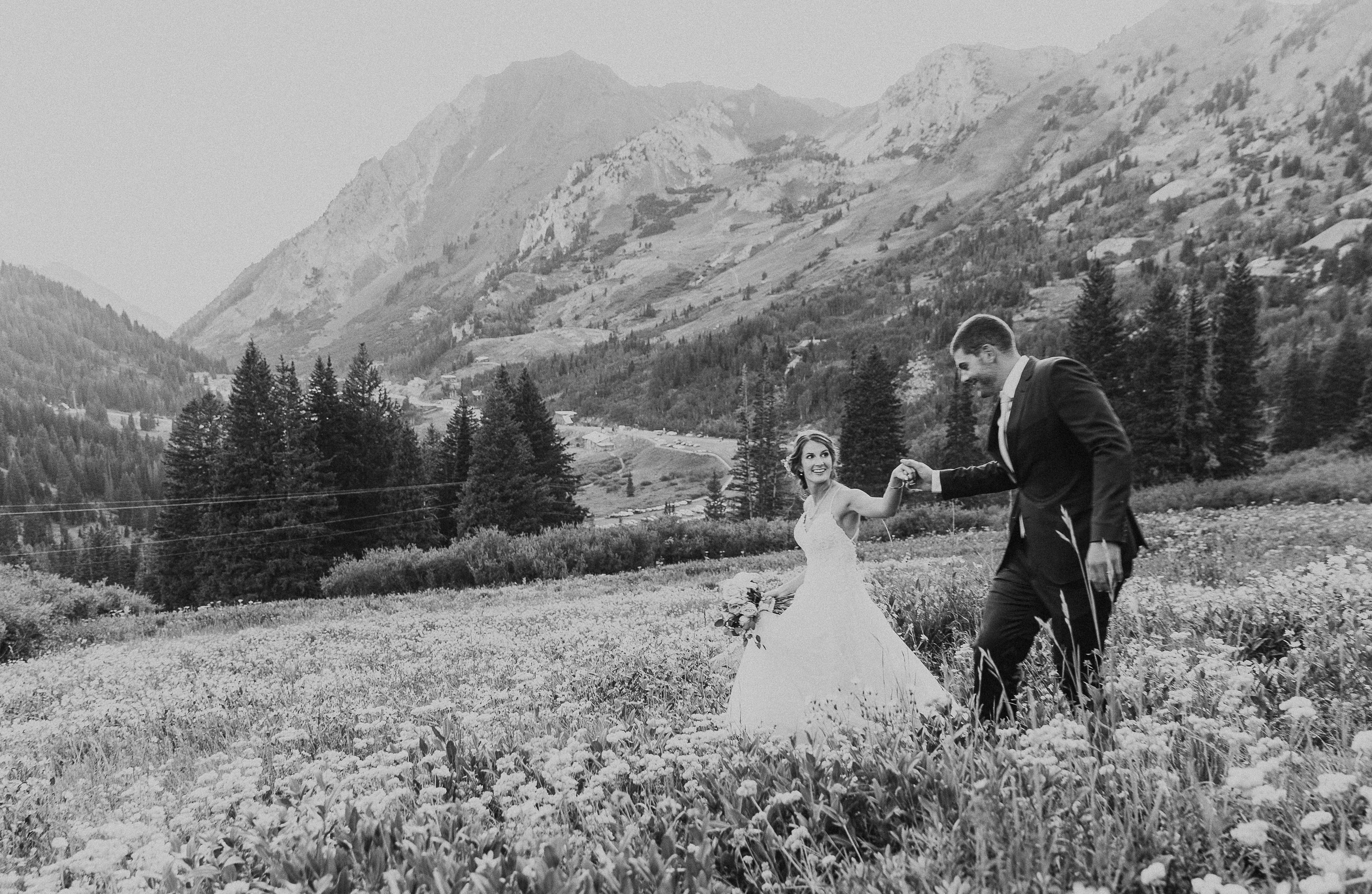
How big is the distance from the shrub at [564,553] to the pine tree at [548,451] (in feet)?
83.1

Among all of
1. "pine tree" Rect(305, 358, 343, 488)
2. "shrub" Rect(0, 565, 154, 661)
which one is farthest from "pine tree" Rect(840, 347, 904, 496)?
"shrub" Rect(0, 565, 154, 661)

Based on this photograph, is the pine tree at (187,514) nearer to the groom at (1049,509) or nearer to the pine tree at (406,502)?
the pine tree at (406,502)

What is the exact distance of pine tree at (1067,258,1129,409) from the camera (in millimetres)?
54375

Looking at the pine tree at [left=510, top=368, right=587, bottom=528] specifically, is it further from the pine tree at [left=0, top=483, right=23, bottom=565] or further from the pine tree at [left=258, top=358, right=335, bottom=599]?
the pine tree at [left=0, top=483, right=23, bottom=565]

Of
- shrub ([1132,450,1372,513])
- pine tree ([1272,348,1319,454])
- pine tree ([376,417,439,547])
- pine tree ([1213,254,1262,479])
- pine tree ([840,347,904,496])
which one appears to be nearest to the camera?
shrub ([1132,450,1372,513])

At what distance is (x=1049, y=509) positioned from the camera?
4051mm

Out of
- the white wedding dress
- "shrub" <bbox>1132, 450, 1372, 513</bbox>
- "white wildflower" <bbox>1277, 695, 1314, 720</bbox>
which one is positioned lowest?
"shrub" <bbox>1132, 450, 1372, 513</bbox>

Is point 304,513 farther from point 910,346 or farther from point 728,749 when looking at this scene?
point 910,346

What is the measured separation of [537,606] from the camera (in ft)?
60.2

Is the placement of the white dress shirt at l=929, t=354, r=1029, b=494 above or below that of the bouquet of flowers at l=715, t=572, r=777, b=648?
above

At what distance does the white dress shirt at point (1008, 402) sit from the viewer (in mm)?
4223

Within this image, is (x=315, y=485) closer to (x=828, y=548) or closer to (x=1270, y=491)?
(x=828, y=548)

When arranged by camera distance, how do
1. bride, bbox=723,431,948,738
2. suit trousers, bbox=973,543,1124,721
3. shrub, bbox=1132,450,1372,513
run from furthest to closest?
shrub, bbox=1132,450,1372,513
bride, bbox=723,431,948,738
suit trousers, bbox=973,543,1124,721

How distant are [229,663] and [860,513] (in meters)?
11.1
